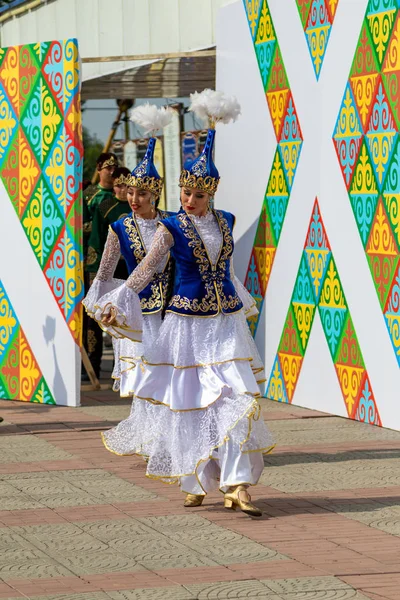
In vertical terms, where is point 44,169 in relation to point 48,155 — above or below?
below

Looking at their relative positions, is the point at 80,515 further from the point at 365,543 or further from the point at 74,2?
the point at 74,2

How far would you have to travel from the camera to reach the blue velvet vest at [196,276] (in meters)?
7.22

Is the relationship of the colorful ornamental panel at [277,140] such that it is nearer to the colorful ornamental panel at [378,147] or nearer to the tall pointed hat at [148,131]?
the colorful ornamental panel at [378,147]

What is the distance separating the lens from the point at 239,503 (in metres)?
6.79

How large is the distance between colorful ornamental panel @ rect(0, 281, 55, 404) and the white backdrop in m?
1.93

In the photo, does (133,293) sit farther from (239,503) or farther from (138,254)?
(138,254)

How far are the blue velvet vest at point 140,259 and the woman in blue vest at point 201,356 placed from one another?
1.18 metres

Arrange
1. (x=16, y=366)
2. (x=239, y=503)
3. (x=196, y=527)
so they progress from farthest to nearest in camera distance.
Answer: (x=16, y=366), (x=239, y=503), (x=196, y=527)

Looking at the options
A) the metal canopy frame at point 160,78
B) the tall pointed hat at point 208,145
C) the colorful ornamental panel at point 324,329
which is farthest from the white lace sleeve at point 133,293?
the metal canopy frame at point 160,78

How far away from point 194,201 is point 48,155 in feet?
12.4

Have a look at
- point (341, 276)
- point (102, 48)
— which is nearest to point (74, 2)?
point (102, 48)

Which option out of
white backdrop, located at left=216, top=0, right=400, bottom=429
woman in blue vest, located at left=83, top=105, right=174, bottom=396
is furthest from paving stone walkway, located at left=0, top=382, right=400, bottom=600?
white backdrop, located at left=216, top=0, right=400, bottom=429

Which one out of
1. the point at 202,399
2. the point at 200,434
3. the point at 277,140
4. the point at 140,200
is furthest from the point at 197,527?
the point at 277,140

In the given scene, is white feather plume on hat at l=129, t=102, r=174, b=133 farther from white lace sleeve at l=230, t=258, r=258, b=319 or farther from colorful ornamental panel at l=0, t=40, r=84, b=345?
colorful ornamental panel at l=0, t=40, r=84, b=345
